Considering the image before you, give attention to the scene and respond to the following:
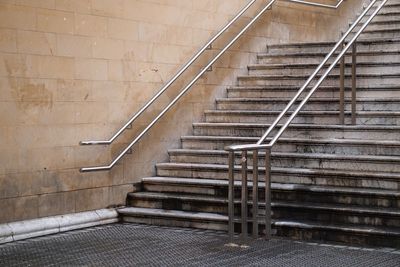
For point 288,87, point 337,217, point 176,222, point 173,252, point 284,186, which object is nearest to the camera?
point 173,252

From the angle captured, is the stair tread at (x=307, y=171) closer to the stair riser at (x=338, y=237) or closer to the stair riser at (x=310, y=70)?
the stair riser at (x=338, y=237)

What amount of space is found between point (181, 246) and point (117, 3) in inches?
119

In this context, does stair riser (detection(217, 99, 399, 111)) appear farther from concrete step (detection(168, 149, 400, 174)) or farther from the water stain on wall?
the water stain on wall

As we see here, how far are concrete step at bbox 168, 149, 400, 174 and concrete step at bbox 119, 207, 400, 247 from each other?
2.70ft

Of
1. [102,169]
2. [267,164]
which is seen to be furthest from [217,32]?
[267,164]

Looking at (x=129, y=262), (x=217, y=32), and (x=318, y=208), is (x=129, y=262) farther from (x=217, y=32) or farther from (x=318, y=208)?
(x=217, y=32)

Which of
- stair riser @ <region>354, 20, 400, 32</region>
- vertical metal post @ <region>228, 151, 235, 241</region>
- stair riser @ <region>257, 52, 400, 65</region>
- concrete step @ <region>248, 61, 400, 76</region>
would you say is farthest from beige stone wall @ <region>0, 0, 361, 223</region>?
stair riser @ <region>354, 20, 400, 32</region>

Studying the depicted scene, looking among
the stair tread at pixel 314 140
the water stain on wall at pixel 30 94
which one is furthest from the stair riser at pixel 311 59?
the water stain on wall at pixel 30 94

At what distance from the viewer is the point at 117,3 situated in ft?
26.8

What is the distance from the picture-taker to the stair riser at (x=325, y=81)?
8.78m

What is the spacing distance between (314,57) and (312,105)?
4.08ft

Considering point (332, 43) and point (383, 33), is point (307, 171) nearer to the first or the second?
point (332, 43)

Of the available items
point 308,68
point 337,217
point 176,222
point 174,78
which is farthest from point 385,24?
point 176,222

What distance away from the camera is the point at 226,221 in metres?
7.23
